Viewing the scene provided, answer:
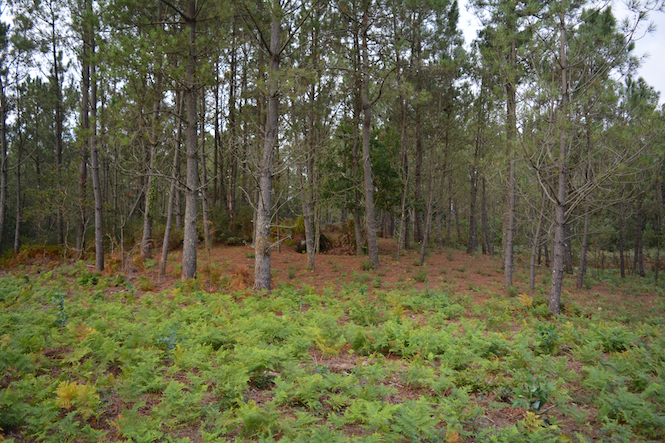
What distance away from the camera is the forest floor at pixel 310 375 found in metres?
3.21

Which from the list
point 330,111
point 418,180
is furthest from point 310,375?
point 418,180

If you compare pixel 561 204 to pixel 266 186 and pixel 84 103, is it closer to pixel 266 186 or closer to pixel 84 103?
pixel 266 186

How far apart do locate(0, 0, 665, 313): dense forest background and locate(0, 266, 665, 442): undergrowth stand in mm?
3599

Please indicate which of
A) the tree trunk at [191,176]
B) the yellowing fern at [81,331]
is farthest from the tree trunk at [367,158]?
the yellowing fern at [81,331]

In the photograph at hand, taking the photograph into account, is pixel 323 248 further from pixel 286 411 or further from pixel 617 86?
pixel 286 411

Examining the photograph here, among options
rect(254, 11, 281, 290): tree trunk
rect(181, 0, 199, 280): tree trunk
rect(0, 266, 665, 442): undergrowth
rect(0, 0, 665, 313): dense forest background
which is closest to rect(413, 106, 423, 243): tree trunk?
rect(0, 0, 665, 313): dense forest background

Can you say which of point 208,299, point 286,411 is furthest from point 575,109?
point 208,299

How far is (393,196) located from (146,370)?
14.8m

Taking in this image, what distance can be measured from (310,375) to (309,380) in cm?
27

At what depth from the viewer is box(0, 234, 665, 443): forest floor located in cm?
321

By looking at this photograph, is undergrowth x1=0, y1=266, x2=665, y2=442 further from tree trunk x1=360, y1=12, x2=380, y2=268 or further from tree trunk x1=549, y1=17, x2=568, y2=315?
tree trunk x1=360, y1=12, x2=380, y2=268

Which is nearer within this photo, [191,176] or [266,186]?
[266,186]

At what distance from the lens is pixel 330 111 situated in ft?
50.1

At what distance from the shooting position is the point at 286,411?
3.63m
